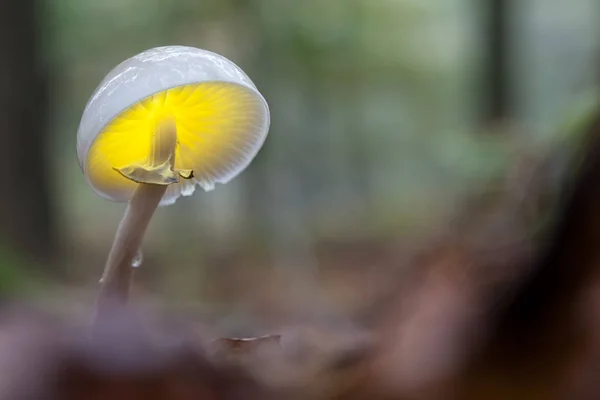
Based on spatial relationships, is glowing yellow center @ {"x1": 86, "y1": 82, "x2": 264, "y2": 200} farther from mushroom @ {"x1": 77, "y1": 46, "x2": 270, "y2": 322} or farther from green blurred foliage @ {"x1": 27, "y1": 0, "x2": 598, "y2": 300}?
green blurred foliage @ {"x1": 27, "y1": 0, "x2": 598, "y2": 300}

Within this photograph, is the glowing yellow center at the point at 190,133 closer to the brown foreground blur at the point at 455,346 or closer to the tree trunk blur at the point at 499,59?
the brown foreground blur at the point at 455,346

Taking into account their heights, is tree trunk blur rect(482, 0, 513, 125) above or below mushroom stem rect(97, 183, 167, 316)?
above

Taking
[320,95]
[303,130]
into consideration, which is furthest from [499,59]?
[303,130]

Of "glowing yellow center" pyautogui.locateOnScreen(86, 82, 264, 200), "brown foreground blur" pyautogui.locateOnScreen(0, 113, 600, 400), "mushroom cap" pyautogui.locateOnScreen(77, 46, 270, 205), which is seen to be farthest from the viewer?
"glowing yellow center" pyautogui.locateOnScreen(86, 82, 264, 200)

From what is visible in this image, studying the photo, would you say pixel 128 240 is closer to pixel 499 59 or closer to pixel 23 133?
pixel 23 133

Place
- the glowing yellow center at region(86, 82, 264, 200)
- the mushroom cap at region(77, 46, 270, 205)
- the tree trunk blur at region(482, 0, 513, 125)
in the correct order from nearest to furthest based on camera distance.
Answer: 1. the mushroom cap at region(77, 46, 270, 205)
2. the glowing yellow center at region(86, 82, 264, 200)
3. the tree trunk blur at region(482, 0, 513, 125)

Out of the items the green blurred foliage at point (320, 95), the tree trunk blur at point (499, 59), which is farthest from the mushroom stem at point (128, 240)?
the tree trunk blur at point (499, 59)

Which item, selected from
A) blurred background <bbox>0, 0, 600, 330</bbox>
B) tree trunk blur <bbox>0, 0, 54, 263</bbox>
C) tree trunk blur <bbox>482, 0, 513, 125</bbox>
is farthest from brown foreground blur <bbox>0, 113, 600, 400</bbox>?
tree trunk blur <bbox>482, 0, 513, 125</bbox>
